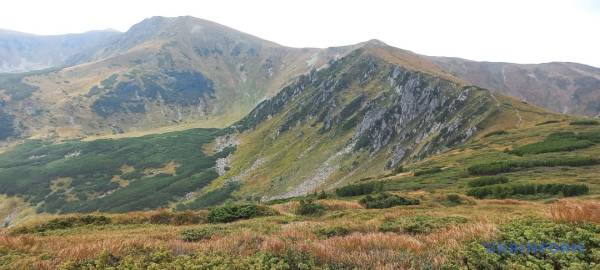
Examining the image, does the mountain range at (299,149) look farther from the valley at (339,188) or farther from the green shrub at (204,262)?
the green shrub at (204,262)

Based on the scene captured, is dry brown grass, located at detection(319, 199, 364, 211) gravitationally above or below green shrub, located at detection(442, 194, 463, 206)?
above

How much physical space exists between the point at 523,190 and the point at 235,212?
27697 mm

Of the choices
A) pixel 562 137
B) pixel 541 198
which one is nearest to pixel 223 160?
pixel 562 137

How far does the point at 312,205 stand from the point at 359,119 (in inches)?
4677

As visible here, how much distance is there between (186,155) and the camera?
175000 mm

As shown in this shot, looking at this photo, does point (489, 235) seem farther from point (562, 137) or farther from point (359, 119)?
point (359, 119)

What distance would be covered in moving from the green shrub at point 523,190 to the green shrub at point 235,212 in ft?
76.1

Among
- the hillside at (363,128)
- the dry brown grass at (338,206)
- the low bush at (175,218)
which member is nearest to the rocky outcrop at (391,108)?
the hillside at (363,128)

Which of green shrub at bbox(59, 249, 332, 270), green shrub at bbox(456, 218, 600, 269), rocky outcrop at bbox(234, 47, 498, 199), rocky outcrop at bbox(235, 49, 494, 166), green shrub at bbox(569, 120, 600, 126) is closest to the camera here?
green shrub at bbox(456, 218, 600, 269)

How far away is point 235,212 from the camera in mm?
24281

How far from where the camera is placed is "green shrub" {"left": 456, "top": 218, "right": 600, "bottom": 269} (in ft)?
25.4

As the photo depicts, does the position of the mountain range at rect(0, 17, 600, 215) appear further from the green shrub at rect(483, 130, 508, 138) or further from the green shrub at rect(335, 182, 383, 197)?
the green shrub at rect(335, 182, 383, 197)

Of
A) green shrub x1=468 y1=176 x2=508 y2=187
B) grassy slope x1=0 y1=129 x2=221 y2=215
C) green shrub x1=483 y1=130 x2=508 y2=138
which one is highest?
green shrub x1=483 y1=130 x2=508 y2=138

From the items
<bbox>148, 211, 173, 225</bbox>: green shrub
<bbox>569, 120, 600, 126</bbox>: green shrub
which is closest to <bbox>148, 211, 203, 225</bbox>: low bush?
<bbox>148, 211, 173, 225</bbox>: green shrub
